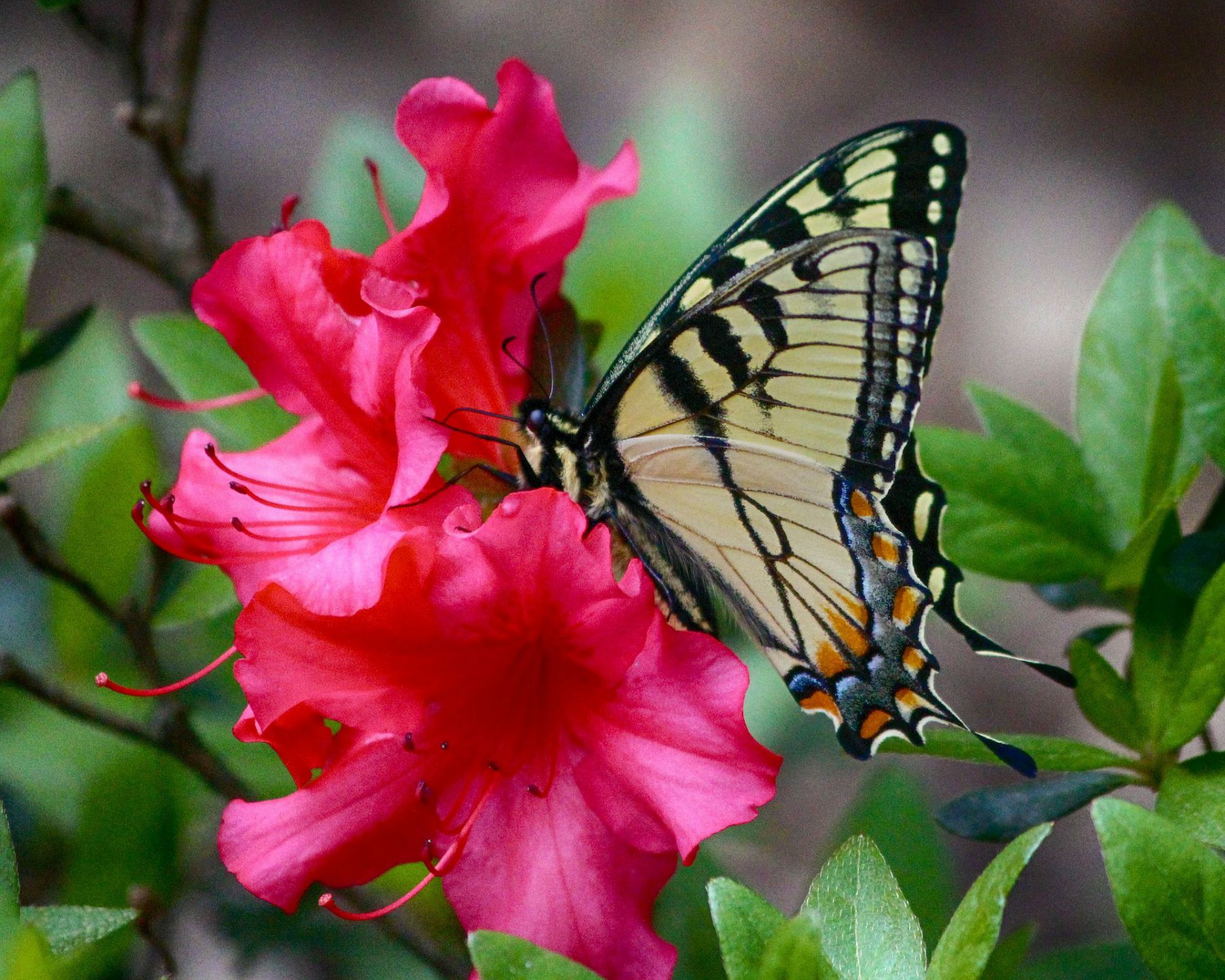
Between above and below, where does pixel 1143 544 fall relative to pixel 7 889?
above

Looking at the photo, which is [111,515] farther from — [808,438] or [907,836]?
[907,836]

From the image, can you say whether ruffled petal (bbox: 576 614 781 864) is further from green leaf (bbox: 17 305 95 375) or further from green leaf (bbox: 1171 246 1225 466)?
green leaf (bbox: 17 305 95 375)

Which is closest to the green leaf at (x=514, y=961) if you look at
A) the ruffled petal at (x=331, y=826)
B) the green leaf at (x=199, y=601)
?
the ruffled petal at (x=331, y=826)

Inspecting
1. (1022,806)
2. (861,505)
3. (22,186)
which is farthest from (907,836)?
(22,186)

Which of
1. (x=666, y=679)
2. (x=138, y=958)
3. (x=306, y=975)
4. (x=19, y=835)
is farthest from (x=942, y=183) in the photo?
(x=306, y=975)

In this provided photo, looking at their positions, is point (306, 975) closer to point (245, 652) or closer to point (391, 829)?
point (391, 829)

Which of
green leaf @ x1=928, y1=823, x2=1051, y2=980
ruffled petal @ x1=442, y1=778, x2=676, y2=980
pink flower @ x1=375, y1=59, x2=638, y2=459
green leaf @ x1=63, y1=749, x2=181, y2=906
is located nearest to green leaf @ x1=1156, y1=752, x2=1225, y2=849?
Answer: green leaf @ x1=928, y1=823, x2=1051, y2=980
